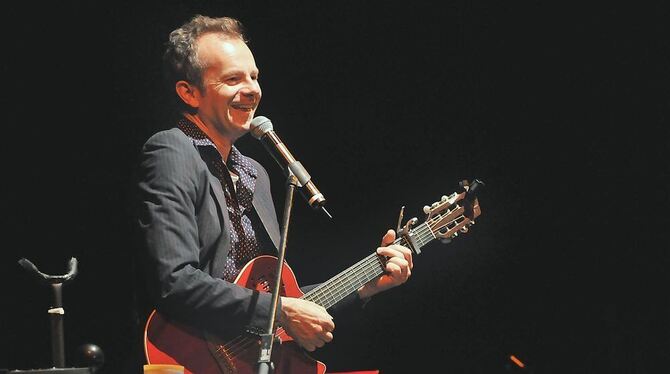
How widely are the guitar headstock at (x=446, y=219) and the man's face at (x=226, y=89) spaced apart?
727 mm

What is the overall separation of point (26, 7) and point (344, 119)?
4.94ft

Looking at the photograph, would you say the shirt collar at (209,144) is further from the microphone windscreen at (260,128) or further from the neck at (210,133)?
the microphone windscreen at (260,128)

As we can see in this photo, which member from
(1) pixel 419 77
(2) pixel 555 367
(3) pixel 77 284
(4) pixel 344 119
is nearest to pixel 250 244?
(3) pixel 77 284

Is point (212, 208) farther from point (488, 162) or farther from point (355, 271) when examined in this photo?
point (488, 162)

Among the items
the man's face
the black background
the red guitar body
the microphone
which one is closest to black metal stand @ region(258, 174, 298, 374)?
the microphone

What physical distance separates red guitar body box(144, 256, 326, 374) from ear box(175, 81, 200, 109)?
2.06ft

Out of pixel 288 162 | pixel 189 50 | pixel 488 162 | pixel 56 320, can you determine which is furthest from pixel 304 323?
pixel 488 162

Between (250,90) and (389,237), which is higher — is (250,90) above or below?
above

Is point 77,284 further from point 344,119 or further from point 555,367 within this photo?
point 555,367

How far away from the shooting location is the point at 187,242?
92.7 inches

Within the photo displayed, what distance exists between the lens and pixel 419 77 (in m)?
3.84

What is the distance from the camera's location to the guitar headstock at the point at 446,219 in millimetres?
2873

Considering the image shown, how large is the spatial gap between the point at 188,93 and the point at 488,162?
66.4 inches

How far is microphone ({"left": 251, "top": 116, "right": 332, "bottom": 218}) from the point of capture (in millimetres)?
2104
